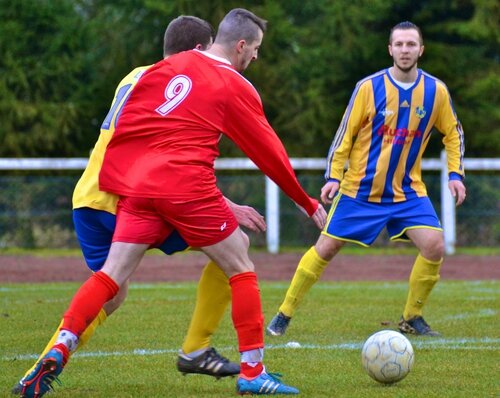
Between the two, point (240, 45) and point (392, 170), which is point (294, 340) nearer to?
point (392, 170)

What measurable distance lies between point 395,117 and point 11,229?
449 inches

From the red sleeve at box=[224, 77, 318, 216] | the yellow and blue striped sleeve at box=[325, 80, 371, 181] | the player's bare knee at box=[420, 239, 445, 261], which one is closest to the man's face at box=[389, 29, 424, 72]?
the yellow and blue striped sleeve at box=[325, 80, 371, 181]

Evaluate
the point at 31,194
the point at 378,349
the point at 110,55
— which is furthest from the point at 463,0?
the point at 378,349

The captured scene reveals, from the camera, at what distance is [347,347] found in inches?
316

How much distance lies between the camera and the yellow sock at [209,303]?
6.36m

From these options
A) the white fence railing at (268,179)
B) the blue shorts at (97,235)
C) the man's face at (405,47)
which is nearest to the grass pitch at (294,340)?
the blue shorts at (97,235)

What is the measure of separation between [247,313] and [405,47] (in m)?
3.64

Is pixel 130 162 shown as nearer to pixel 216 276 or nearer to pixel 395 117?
→ pixel 216 276

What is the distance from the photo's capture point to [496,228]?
1977 cm

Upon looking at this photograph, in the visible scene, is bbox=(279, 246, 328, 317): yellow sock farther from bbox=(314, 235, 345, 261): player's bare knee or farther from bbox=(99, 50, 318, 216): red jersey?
bbox=(99, 50, 318, 216): red jersey

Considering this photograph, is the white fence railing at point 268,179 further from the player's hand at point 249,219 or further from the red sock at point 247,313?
the red sock at point 247,313

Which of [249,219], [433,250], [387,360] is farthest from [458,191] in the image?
[249,219]

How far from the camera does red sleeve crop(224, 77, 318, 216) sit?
5934 millimetres

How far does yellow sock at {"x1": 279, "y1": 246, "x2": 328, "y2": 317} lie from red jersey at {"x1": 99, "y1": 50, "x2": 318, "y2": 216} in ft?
9.92
